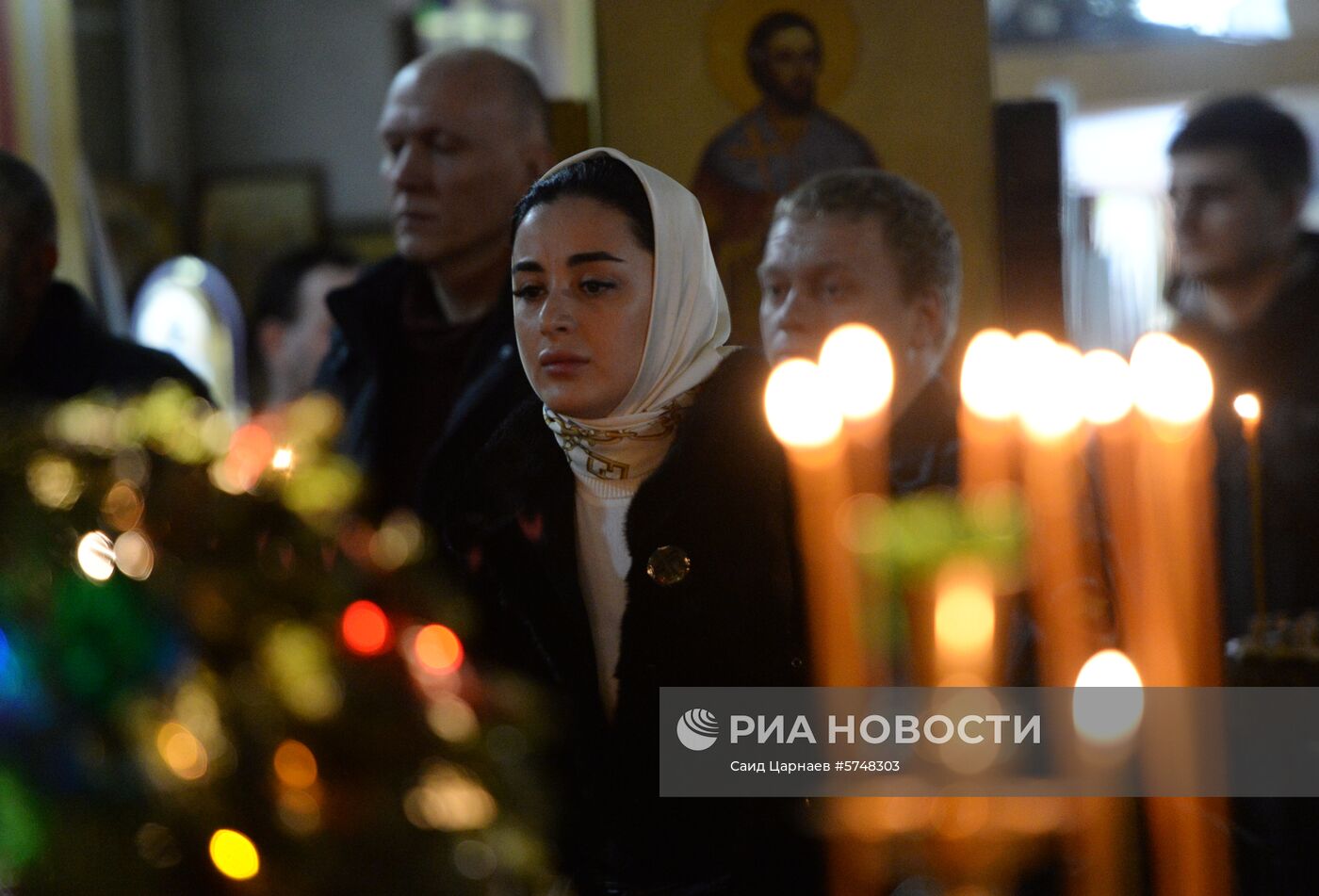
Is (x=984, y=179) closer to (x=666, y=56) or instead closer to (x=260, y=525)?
(x=666, y=56)

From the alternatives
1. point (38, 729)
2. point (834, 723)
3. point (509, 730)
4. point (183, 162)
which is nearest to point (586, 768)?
point (834, 723)

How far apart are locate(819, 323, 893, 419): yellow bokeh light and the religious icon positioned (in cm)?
12

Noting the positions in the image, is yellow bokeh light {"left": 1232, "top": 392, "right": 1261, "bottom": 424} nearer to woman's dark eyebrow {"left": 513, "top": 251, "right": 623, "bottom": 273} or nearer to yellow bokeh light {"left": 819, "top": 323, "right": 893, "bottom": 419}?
yellow bokeh light {"left": 819, "top": 323, "right": 893, "bottom": 419}

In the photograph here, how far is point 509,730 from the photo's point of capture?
0.99m

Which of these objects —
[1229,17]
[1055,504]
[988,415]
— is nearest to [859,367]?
[988,415]

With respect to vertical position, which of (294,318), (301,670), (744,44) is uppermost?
(294,318)

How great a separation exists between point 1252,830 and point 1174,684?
201 millimetres

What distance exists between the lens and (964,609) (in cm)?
158

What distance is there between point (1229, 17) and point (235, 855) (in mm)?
3960

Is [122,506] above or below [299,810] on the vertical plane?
above

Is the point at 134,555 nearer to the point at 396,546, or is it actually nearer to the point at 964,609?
the point at 396,546

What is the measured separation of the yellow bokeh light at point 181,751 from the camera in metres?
0.83

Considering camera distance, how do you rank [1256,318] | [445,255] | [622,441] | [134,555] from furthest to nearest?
[1256,318] < [445,255] < [622,441] < [134,555]

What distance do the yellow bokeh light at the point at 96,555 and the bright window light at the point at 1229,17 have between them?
3514mm
